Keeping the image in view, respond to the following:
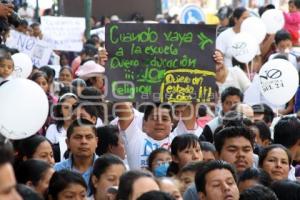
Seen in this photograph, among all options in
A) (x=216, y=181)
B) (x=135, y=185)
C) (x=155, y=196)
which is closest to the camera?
(x=155, y=196)

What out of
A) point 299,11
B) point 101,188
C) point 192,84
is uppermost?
point 299,11

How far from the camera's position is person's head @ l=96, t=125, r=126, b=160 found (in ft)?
26.8

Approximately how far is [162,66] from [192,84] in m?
0.33

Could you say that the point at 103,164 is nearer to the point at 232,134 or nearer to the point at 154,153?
the point at 154,153

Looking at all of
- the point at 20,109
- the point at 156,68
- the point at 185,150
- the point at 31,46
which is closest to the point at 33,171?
the point at 20,109

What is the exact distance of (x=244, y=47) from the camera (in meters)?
13.6

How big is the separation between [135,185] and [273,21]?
10.4 meters

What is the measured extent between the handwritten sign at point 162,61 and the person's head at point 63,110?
34.2 inches

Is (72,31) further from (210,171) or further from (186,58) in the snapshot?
(210,171)

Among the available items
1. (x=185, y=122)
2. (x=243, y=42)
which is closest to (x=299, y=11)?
(x=243, y=42)

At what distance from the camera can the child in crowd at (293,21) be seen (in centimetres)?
1590

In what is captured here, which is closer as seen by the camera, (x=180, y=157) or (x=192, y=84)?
(x=180, y=157)

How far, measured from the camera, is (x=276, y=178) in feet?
24.4

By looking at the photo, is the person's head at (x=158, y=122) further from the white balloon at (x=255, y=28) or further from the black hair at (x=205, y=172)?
the white balloon at (x=255, y=28)
